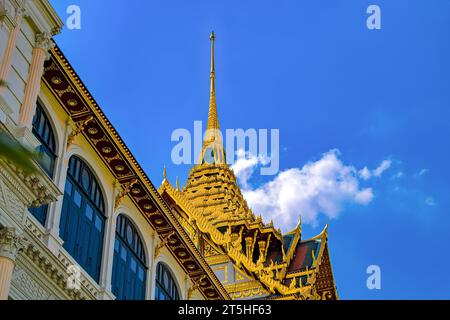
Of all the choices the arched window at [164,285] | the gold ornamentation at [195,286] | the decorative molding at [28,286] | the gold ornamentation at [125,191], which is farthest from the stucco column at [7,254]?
the gold ornamentation at [195,286]

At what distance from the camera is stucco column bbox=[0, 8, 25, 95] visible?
1859cm

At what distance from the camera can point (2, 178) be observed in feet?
55.9

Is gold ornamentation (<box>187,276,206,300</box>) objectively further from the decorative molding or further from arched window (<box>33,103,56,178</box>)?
the decorative molding

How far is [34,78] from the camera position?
2009cm

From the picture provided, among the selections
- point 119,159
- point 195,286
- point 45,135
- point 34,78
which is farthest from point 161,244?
point 34,78

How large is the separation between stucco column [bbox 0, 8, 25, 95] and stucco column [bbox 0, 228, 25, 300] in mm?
3691

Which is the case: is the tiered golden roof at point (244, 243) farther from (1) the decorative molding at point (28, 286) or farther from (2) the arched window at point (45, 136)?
(1) the decorative molding at point (28, 286)

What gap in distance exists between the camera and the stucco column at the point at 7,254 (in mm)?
16933

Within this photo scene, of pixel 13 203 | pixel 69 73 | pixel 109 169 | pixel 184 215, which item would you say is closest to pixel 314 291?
pixel 184 215

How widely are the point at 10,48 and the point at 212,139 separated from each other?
6286 cm

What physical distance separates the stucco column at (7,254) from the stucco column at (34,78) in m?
2.99

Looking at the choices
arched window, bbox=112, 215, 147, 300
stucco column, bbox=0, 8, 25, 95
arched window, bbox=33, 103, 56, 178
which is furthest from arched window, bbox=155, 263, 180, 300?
stucco column, bbox=0, 8, 25, 95

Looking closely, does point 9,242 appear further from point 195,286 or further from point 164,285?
point 195,286

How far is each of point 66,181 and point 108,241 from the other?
3424 millimetres
